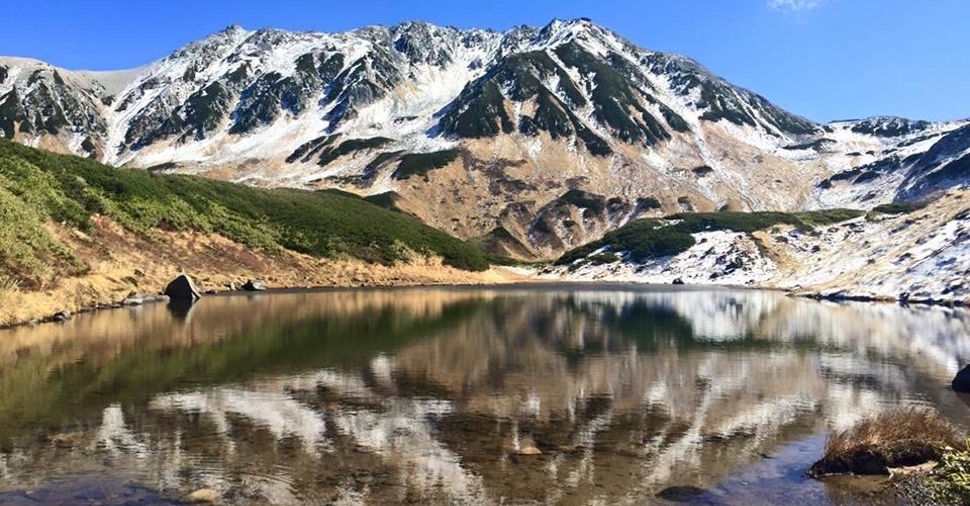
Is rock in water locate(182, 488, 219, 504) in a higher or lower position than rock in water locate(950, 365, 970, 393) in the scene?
lower

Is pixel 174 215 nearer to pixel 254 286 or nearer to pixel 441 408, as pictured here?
pixel 254 286

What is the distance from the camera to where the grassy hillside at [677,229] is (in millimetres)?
163875

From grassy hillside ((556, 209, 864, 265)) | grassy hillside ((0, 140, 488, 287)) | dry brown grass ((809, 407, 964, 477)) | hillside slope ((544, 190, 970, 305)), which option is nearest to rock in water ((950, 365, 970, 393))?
dry brown grass ((809, 407, 964, 477))

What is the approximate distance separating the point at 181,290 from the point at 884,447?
7009cm

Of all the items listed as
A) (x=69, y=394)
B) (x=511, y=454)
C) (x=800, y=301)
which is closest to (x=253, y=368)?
(x=69, y=394)

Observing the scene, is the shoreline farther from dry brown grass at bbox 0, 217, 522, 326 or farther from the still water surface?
the still water surface

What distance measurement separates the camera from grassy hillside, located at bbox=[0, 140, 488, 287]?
5641 cm

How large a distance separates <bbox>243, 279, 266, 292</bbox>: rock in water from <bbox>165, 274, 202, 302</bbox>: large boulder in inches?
689

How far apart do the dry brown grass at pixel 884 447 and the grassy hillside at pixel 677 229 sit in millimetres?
145011

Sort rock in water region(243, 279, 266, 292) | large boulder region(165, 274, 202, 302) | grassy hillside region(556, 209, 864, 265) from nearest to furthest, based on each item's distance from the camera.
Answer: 1. large boulder region(165, 274, 202, 302)
2. rock in water region(243, 279, 266, 292)
3. grassy hillside region(556, 209, 864, 265)

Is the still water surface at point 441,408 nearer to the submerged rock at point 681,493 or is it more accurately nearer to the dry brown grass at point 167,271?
the submerged rock at point 681,493

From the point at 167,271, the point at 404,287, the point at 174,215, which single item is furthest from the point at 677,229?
the point at 167,271

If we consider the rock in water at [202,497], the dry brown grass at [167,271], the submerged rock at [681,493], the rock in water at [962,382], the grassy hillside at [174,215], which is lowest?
the rock in water at [202,497]

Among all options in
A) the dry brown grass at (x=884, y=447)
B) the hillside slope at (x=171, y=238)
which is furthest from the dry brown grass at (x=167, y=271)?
the dry brown grass at (x=884, y=447)
